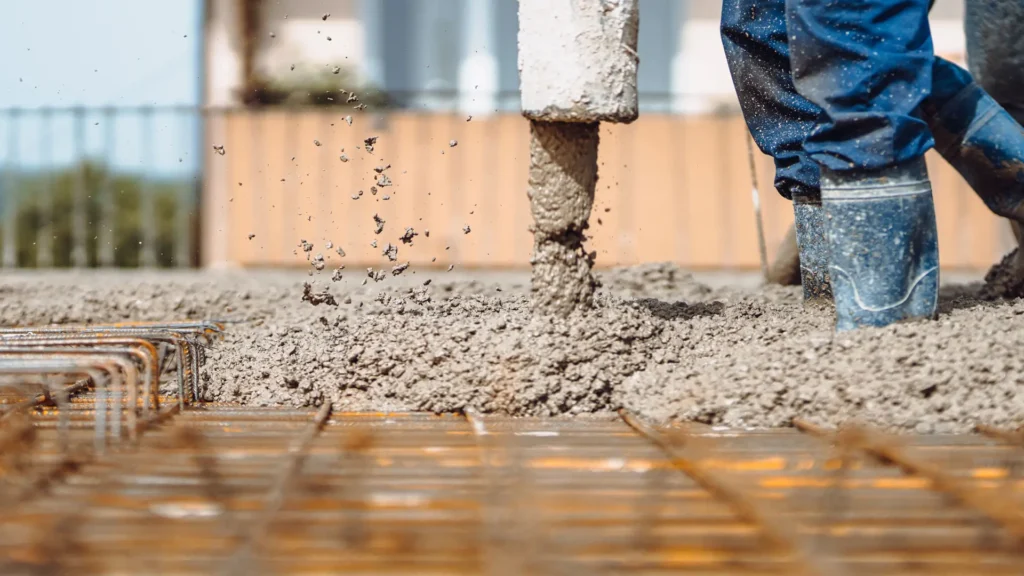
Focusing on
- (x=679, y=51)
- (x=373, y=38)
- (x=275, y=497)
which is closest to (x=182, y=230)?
(x=373, y=38)

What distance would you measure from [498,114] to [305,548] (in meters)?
7.87

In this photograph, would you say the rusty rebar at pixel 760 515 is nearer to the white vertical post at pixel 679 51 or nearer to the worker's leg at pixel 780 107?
the worker's leg at pixel 780 107

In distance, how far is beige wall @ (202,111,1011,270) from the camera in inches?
347

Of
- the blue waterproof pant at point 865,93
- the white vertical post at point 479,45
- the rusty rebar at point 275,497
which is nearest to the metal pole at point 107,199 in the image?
the white vertical post at point 479,45

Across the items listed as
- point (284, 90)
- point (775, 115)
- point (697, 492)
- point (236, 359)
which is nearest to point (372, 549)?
point (697, 492)

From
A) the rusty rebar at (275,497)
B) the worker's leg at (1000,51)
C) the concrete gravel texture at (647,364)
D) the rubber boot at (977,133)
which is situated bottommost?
the rusty rebar at (275,497)

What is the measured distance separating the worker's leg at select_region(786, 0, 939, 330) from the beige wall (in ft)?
19.7

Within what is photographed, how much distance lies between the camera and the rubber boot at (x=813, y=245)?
3.27 m

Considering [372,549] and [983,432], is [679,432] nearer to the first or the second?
Result: [983,432]

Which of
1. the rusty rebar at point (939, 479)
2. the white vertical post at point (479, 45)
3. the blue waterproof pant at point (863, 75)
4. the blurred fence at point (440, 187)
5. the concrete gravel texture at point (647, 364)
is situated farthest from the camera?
the white vertical post at point (479, 45)

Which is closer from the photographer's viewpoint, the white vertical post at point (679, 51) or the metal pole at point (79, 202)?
the metal pole at point (79, 202)

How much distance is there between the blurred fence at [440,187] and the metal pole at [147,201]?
0.06 feet

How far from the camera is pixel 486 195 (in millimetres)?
8805

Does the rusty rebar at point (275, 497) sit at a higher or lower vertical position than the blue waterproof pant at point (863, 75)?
lower
